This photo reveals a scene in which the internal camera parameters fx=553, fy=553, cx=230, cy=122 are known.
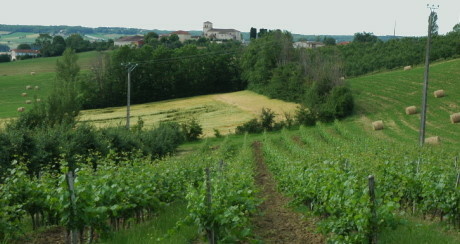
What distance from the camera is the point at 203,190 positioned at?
9.60 meters

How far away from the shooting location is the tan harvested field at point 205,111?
55.2m

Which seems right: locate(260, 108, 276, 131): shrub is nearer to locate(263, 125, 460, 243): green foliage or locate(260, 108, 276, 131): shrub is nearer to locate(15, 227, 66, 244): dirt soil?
locate(263, 125, 460, 243): green foliage

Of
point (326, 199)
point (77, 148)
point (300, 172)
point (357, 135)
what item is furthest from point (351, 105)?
point (326, 199)

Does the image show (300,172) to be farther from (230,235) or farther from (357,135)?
(357,135)

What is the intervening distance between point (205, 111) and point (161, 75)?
1609cm

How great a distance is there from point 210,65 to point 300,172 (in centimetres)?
6496

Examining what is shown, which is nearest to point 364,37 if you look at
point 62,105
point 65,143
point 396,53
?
point 396,53

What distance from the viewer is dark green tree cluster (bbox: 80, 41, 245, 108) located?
236 feet

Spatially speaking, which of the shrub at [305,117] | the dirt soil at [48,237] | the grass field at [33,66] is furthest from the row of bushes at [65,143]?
the grass field at [33,66]

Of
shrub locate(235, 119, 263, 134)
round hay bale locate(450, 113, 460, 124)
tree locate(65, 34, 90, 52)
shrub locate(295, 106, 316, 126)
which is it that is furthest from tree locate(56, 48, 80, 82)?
tree locate(65, 34, 90, 52)

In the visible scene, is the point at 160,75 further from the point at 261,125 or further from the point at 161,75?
the point at 261,125

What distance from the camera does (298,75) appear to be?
60.8 metres

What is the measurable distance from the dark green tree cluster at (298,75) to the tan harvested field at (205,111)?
1.80 m

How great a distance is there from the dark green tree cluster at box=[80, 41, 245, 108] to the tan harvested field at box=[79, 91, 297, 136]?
2.96 meters
